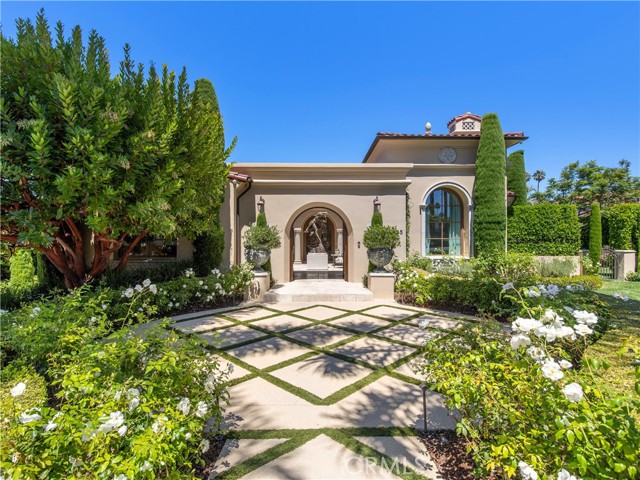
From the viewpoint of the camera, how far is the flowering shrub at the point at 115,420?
4.87ft

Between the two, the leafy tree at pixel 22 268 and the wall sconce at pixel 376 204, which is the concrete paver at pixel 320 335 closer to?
the wall sconce at pixel 376 204

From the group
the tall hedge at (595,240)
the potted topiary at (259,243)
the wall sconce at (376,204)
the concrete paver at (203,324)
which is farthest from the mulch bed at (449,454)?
the tall hedge at (595,240)

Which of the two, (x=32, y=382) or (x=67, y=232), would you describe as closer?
(x=32, y=382)

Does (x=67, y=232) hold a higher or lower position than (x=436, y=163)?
lower

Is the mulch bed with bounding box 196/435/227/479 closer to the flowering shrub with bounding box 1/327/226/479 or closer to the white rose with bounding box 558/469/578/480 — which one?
the flowering shrub with bounding box 1/327/226/479

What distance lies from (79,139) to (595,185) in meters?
39.9

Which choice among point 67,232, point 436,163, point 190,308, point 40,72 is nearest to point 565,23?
point 436,163

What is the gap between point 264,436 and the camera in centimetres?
286

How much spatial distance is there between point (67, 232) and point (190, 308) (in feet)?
11.9

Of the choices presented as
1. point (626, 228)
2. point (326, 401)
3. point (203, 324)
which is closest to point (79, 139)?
point (203, 324)

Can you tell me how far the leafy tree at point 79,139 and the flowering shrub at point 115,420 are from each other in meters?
3.31

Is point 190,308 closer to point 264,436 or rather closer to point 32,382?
point 32,382

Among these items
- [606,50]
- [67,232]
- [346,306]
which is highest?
[606,50]

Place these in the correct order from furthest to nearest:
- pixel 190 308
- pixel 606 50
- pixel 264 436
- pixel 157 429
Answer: pixel 190 308
pixel 606 50
pixel 264 436
pixel 157 429
